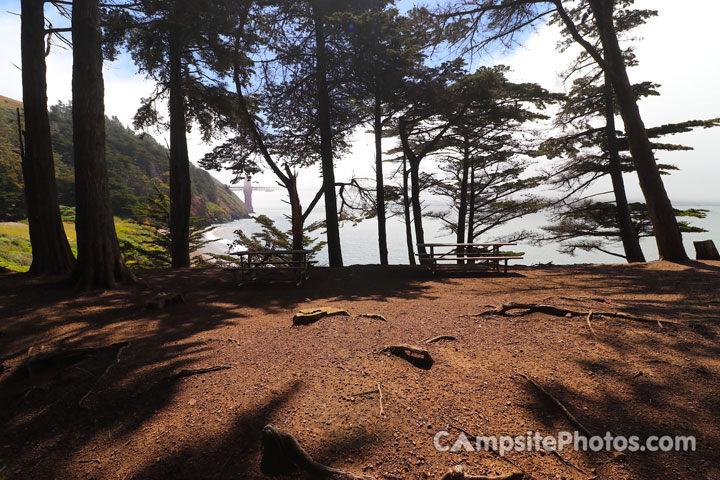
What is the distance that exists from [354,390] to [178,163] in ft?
34.1

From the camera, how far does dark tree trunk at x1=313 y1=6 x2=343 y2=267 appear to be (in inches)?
418

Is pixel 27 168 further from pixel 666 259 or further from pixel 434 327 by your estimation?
pixel 666 259

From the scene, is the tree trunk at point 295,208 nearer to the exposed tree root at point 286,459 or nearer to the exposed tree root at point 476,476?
the exposed tree root at point 286,459

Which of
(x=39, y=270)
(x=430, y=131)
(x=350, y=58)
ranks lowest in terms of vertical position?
(x=39, y=270)

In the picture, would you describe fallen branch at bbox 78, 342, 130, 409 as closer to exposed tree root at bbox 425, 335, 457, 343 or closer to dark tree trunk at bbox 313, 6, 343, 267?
exposed tree root at bbox 425, 335, 457, 343

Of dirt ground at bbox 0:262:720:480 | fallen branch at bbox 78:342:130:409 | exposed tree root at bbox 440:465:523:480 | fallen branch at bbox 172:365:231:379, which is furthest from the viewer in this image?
fallen branch at bbox 172:365:231:379

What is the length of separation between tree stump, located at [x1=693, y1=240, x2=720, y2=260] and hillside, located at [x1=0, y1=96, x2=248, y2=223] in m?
16.4

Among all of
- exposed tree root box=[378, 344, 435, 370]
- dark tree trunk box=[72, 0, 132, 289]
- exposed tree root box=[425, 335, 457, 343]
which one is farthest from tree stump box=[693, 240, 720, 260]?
dark tree trunk box=[72, 0, 132, 289]

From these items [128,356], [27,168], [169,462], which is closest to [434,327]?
[169,462]

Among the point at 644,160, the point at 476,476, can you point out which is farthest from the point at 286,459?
the point at 644,160

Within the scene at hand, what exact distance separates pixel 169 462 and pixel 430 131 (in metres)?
13.6

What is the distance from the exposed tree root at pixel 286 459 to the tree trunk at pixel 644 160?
1003 centimetres

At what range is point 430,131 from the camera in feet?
43.0

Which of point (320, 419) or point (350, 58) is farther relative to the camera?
point (350, 58)
